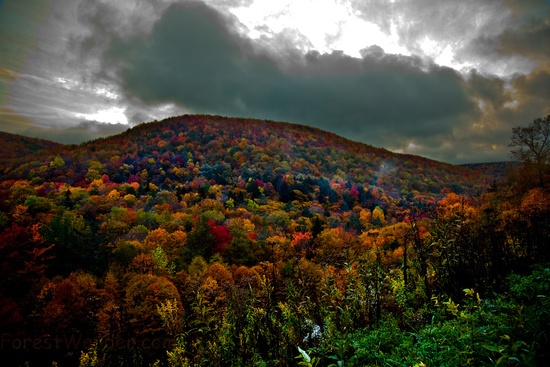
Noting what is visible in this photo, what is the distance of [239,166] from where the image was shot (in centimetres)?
14988

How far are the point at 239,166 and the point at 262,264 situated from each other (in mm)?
144365

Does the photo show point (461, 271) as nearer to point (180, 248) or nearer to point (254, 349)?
point (254, 349)

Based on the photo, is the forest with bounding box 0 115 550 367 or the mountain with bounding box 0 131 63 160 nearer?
the forest with bounding box 0 115 550 367

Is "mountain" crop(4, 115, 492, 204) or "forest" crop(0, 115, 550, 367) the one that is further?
"mountain" crop(4, 115, 492, 204)

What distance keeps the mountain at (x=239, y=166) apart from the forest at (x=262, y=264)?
1393mm

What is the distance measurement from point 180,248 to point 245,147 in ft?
382

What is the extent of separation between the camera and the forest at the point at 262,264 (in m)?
4.39

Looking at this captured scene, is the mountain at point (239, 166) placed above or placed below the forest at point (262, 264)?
above

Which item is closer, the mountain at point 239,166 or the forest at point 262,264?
the forest at point 262,264

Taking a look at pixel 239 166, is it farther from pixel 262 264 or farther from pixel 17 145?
pixel 262 264

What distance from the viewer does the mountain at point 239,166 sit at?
123 meters

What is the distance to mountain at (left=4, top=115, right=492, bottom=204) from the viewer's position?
123m

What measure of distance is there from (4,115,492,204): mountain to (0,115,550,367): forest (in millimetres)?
1393

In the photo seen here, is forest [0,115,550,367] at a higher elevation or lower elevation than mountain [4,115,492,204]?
lower
